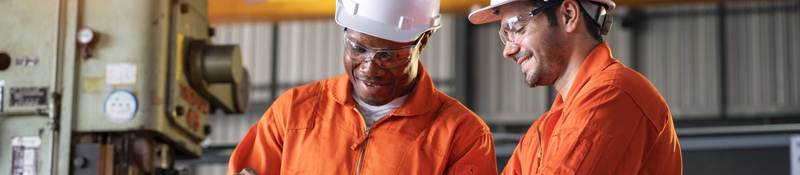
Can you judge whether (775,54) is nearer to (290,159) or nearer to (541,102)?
(541,102)

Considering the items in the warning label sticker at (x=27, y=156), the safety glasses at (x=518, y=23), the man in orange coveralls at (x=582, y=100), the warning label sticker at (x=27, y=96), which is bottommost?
the warning label sticker at (x=27, y=156)

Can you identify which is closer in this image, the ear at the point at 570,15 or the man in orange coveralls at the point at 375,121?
the ear at the point at 570,15

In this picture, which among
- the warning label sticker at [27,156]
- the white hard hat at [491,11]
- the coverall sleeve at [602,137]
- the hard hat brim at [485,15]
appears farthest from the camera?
the warning label sticker at [27,156]

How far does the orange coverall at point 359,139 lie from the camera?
13.6 ft

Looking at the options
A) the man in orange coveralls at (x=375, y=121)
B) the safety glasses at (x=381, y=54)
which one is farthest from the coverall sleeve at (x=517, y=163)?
the safety glasses at (x=381, y=54)

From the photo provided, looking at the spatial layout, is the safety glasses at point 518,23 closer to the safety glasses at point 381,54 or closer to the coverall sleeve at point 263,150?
the safety glasses at point 381,54

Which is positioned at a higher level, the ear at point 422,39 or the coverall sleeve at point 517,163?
the ear at point 422,39

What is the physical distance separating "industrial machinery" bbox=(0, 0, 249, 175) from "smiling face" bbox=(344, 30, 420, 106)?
4.18 ft

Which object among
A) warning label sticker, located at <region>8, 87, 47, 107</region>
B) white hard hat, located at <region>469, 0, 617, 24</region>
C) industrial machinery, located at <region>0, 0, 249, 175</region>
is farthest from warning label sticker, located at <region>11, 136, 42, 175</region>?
white hard hat, located at <region>469, 0, 617, 24</region>

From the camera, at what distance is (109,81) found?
17.0 ft

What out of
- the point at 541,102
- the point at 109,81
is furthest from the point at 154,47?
the point at 541,102

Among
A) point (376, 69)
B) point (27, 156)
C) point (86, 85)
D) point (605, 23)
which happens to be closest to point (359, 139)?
point (376, 69)

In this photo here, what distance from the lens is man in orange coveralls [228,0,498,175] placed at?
4125 mm

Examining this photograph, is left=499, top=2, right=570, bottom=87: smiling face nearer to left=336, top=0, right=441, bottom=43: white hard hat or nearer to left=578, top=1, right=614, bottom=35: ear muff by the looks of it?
left=578, top=1, right=614, bottom=35: ear muff
